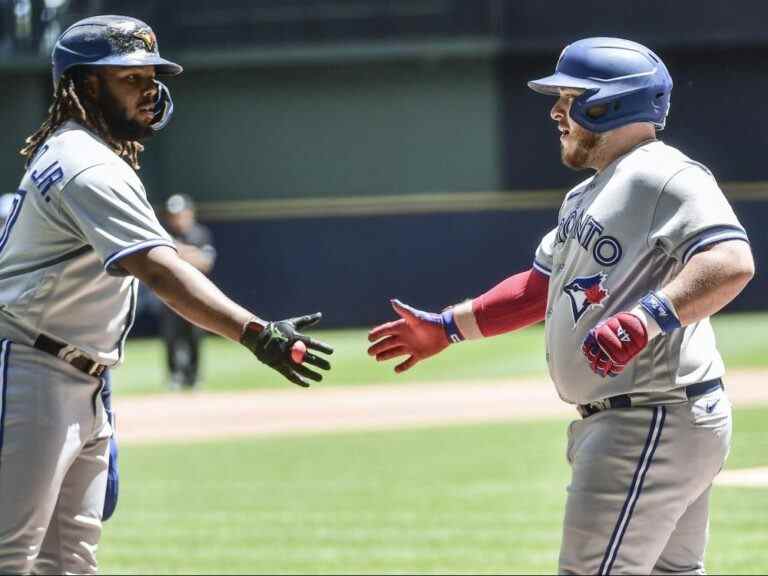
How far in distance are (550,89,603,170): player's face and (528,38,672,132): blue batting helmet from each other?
0.03 m

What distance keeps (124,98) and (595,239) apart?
157cm

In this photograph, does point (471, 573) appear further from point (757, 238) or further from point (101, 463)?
point (757, 238)

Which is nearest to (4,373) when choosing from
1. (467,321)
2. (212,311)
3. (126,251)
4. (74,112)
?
(126,251)

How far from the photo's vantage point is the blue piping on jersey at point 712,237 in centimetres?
419

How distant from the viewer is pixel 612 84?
14.8ft

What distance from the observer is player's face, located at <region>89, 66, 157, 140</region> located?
15.7 feet

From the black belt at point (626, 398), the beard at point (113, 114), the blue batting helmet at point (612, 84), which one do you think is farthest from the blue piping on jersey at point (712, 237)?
the beard at point (113, 114)

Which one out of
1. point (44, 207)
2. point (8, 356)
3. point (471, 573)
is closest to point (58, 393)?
point (8, 356)

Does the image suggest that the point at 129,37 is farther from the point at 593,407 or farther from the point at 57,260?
the point at 593,407

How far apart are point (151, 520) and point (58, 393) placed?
199 inches

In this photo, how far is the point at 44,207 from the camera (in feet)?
14.9

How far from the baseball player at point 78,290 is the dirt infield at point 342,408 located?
9.35 meters

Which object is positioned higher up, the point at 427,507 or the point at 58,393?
the point at 58,393

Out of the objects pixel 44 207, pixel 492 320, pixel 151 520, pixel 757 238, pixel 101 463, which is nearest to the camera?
pixel 44 207
